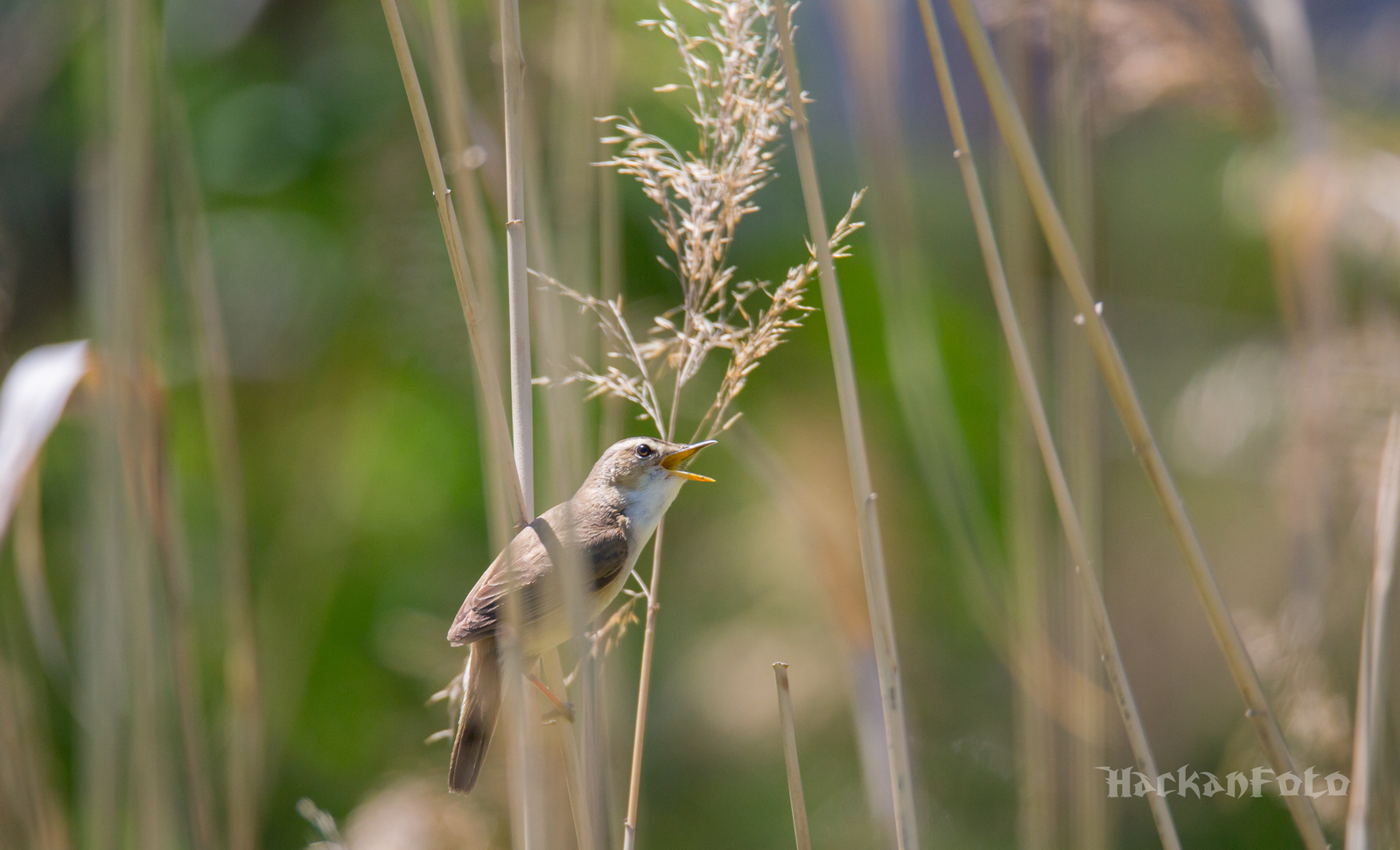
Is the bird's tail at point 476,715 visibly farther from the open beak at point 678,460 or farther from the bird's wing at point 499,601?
the open beak at point 678,460

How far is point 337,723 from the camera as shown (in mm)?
4074

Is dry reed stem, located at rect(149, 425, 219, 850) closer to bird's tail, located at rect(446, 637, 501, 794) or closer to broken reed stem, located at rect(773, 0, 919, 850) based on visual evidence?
bird's tail, located at rect(446, 637, 501, 794)

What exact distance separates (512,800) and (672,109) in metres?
3.51

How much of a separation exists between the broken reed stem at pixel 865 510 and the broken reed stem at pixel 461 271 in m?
0.42

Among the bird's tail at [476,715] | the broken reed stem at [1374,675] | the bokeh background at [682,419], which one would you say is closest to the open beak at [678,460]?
the bird's tail at [476,715]

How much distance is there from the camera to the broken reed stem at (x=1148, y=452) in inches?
46.2

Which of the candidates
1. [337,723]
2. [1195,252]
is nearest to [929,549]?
[1195,252]

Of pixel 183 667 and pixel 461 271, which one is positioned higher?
pixel 461 271

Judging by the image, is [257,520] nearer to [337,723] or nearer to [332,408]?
[332,408]

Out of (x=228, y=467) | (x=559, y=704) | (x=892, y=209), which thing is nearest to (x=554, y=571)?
(x=559, y=704)

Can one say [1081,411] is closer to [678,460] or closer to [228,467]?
[678,460]

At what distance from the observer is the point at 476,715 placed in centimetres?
144

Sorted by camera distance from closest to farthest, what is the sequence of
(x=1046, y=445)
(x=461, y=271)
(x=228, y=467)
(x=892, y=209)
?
(x=461, y=271)
(x=1046, y=445)
(x=228, y=467)
(x=892, y=209)

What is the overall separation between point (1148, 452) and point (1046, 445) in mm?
129
